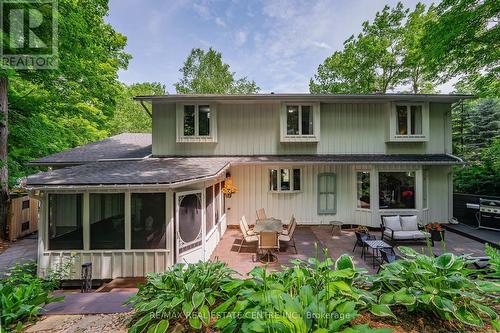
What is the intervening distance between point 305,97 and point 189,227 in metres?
7.54

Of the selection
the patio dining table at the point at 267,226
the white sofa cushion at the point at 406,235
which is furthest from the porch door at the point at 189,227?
the white sofa cushion at the point at 406,235

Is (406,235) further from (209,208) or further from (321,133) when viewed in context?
(209,208)

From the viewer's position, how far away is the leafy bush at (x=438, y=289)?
2.25 metres

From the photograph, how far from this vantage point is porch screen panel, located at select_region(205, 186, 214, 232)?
7387 millimetres

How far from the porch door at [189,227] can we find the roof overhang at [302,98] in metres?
4.97

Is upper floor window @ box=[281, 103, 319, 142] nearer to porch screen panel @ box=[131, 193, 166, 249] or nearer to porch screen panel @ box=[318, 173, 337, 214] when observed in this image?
porch screen panel @ box=[318, 173, 337, 214]

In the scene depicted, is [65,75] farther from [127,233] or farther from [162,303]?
[162,303]

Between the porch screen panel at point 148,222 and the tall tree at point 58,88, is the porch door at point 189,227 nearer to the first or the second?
the porch screen panel at point 148,222

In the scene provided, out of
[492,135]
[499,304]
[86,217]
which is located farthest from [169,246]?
[492,135]

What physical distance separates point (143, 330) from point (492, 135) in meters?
25.5

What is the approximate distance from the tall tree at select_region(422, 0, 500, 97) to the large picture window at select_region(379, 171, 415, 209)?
5.99 meters

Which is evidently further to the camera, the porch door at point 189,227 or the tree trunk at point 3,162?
the tree trunk at point 3,162

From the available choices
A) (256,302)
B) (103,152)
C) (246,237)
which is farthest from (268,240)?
(103,152)

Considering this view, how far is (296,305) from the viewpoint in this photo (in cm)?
218
